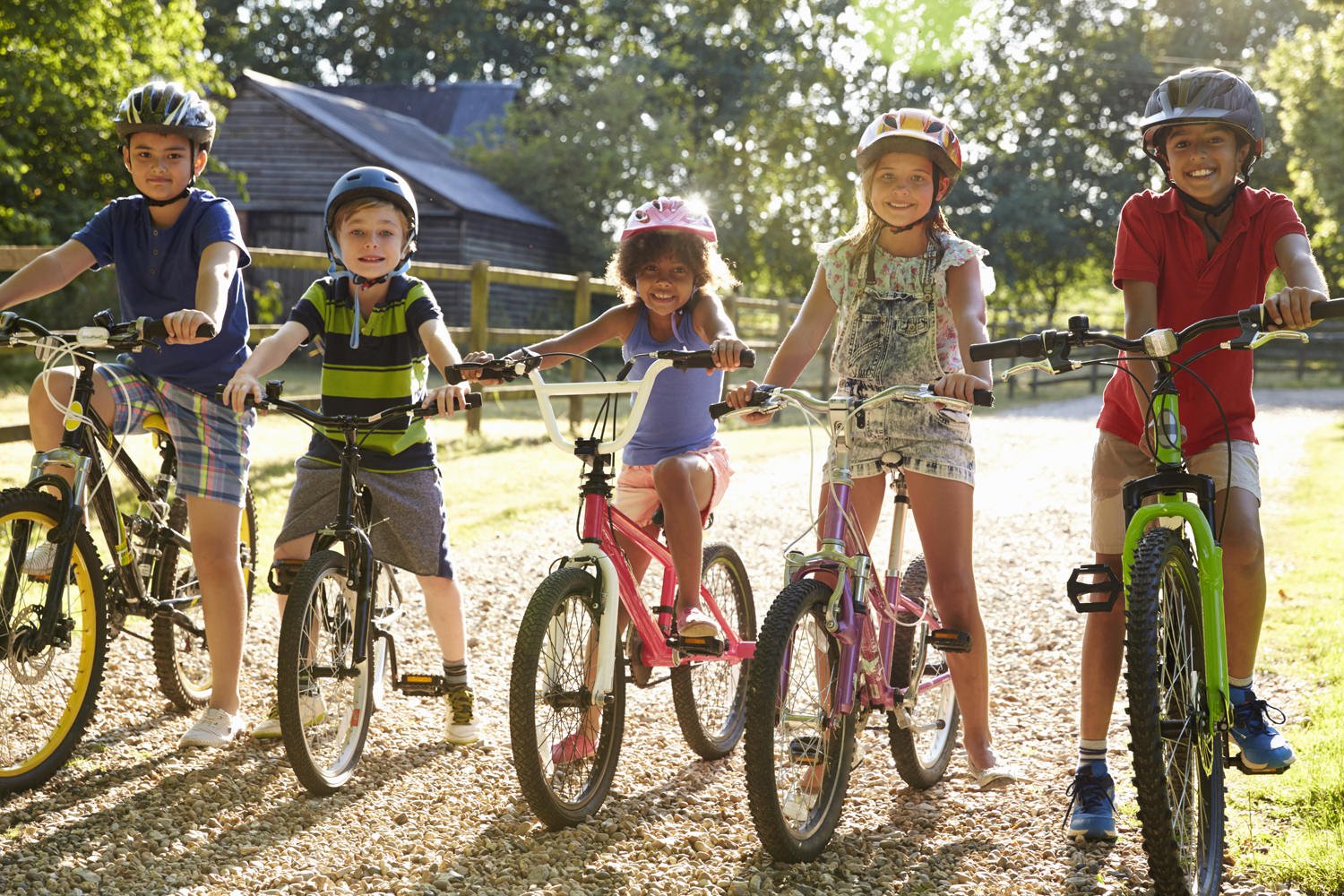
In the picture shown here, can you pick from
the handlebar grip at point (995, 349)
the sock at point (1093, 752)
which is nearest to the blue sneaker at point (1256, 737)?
the sock at point (1093, 752)

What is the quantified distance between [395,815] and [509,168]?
2939 centimetres

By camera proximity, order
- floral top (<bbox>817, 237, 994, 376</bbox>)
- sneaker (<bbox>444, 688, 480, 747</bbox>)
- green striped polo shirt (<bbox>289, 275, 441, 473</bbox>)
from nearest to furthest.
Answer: floral top (<bbox>817, 237, 994, 376</bbox>), green striped polo shirt (<bbox>289, 275, 441, 473</bbox>), sneaker (<bbox>444, 688, 480, 747</bbox>)

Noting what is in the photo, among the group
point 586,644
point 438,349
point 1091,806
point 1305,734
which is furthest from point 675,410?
point 1305,734

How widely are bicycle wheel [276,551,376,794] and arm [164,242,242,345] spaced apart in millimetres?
711

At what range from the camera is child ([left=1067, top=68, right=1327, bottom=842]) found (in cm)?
343

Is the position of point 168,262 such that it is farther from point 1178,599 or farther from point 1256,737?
point 1256,737

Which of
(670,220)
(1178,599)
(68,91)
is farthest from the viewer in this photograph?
(68,91)

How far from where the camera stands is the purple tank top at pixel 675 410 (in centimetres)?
416

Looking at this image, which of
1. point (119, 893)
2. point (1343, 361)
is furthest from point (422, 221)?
point (119, 893)

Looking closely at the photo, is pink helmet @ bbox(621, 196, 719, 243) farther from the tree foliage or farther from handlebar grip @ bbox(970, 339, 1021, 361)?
the tree foliage

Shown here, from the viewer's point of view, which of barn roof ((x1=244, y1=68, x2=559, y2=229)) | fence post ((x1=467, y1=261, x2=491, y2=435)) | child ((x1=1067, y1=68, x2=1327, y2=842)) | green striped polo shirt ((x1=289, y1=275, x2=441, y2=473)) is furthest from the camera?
barn roof ((x1=244, y1=68, x2=559, y2=229))

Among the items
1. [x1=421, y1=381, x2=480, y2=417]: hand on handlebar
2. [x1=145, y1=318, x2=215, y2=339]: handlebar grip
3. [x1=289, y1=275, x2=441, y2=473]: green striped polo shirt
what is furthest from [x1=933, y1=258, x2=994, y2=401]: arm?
[x1=145, y1=318, x2=215, y2=339]: handlebar grip

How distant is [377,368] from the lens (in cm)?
425

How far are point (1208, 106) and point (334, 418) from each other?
8.08 ft
